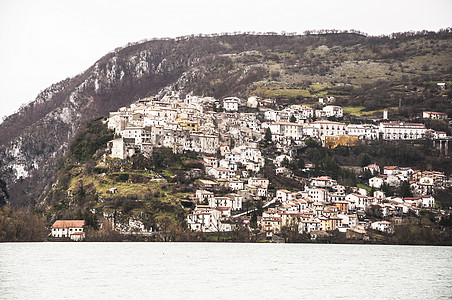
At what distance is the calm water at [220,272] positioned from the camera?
117ft

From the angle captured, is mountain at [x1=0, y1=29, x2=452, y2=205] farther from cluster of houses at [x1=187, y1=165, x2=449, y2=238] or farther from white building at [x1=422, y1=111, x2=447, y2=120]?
cluster of houses at [x1=187, y1=165, x2=449, y2=238]

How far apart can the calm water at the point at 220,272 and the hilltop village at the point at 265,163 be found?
28.5 feet

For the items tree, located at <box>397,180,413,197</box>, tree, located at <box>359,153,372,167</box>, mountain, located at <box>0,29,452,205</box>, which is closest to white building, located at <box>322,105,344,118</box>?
mountain, located at <box>0,29,452,205</box>

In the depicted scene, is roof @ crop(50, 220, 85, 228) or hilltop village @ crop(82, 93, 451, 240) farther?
hilltop village @ crop(82, 93, 451, 240)

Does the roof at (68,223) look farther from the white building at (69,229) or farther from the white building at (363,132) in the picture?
the white building at (363,132)

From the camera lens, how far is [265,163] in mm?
98312

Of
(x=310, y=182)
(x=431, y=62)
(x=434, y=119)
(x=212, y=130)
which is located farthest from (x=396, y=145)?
(x=431, y=62)

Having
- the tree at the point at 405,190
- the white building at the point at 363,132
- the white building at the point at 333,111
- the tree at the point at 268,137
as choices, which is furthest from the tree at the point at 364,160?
the white building at the point at 333,111

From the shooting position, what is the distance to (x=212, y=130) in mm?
102562

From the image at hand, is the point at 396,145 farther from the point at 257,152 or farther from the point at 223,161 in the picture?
the point at 223,161

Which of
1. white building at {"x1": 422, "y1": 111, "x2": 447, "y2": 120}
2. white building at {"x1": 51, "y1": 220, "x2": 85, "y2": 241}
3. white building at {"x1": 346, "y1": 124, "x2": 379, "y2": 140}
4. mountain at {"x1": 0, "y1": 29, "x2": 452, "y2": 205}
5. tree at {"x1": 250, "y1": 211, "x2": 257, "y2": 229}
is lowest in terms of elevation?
white building at {"x1": 51, "y1": 220, "x2": 85, "y2": 241}

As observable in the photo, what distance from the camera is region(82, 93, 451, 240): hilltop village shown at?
7650 cm

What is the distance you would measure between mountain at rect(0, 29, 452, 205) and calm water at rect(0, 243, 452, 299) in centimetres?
6780

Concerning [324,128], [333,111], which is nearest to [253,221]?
[324,128]
